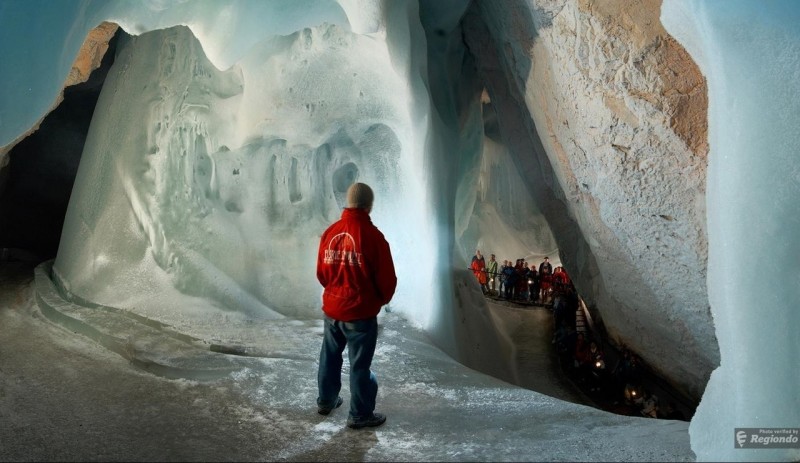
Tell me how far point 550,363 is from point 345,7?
20.3ft

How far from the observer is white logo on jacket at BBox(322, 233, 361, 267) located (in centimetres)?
277

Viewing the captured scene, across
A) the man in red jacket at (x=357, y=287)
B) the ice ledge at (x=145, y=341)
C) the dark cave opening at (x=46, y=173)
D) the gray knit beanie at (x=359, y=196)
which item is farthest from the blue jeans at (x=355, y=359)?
the dark cave opening at (x=46, y=173)

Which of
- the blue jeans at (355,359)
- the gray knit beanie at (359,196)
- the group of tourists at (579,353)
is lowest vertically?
the group of tourists at (579,353)

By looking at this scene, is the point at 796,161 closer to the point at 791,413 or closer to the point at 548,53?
the point at 791,413

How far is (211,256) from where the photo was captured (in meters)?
5.65

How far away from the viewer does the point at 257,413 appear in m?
3.11

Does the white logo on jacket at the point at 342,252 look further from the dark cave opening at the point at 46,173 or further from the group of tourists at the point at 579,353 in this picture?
the dark cave opening at the point at 46,173

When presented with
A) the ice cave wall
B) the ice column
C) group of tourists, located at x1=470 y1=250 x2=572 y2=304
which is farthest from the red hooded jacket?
group of tourists, located at x1=470 y1=250 x2=572 y2=304

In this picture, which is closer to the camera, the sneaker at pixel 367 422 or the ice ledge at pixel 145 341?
the sneaker at pixel 367 422

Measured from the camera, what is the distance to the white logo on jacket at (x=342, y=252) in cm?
277

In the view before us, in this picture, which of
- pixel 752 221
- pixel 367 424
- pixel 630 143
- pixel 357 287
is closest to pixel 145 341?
pixel 367 424

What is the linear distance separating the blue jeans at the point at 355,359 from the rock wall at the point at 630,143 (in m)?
3.19

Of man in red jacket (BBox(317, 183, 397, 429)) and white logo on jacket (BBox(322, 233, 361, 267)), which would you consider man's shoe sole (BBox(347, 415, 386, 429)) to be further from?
white logo on jacket (BBox(322, 233, 361, 267))

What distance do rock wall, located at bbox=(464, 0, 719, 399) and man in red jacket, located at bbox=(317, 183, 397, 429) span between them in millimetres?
2943
